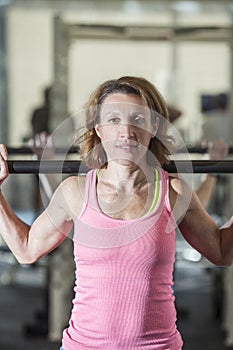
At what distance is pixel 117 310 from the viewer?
138 centimetres

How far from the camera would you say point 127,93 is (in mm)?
1396

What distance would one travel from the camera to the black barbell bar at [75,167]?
1.57m

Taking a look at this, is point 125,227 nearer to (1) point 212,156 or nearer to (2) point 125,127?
(2) point 125,127

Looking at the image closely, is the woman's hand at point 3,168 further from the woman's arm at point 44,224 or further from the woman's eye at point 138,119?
the woman's eye at point 138,119

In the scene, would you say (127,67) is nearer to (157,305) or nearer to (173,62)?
(173,62)

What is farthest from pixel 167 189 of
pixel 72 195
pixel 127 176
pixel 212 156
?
pixel 212 156

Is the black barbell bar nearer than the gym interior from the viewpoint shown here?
Yes

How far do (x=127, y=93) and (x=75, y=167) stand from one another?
273mm

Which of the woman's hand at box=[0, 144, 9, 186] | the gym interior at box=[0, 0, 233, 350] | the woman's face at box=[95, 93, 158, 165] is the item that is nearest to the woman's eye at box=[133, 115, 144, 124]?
the woman's face at box=[95, 93, 158, 165]

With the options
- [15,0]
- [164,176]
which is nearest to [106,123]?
[164,176]

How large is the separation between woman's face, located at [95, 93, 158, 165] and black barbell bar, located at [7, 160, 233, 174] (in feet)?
0.51

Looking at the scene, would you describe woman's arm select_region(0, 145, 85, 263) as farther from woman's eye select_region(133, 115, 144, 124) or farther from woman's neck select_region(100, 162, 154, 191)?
woman's eye select_region(133, 115, 144, 124)

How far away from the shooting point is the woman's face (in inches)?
53.7

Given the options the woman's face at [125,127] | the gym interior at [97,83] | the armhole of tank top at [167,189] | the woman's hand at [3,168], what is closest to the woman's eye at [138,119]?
the woman's face at [125,127]
